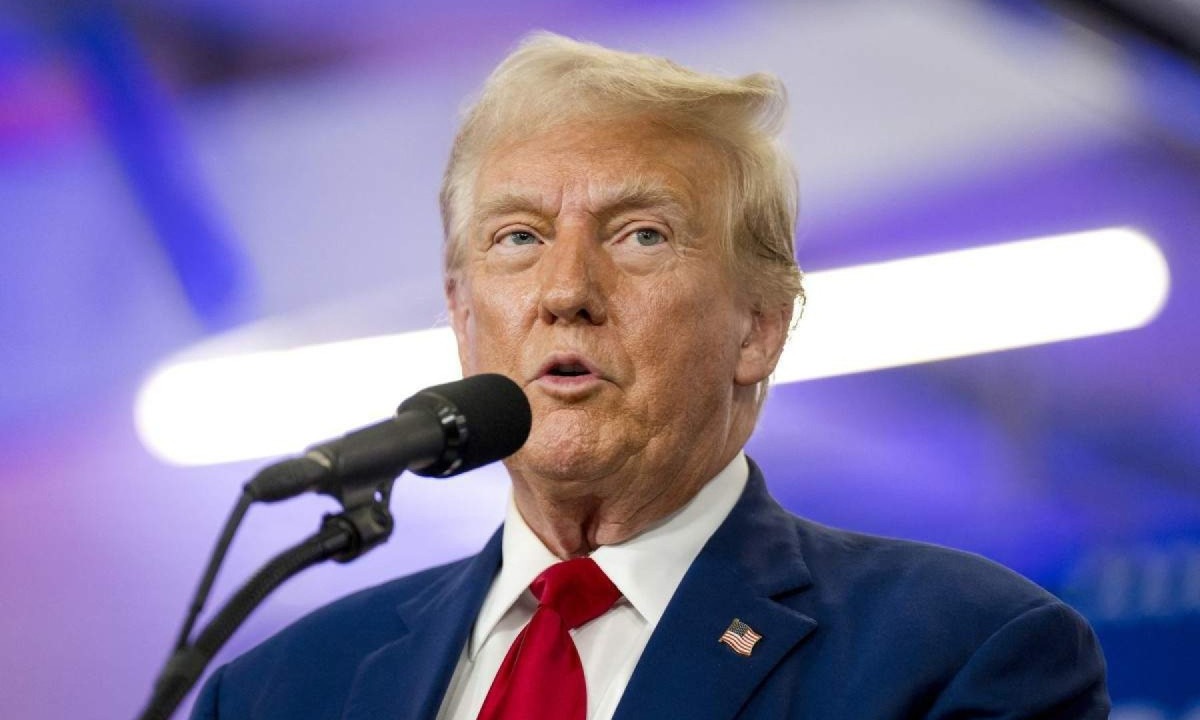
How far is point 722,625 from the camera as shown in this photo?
232cm

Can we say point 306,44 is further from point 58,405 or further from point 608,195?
point 608,195

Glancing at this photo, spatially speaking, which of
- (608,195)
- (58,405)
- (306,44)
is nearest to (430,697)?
(608,195)

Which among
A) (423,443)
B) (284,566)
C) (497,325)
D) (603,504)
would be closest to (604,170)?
(497,325)

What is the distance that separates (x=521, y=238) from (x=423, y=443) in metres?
0.98

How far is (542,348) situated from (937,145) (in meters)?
1.43

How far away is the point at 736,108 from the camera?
8.72ft

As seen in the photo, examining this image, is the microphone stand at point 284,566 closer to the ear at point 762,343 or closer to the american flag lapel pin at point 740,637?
the american flag lapel pin at point 740,637

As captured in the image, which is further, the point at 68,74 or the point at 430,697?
the point at 68,74

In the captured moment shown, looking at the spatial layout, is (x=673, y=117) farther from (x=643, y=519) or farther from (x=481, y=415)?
(x=481, y=415)

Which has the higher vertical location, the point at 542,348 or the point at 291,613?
the point at 542,348

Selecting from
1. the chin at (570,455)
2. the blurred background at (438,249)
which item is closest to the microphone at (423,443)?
the chin at (570,455)

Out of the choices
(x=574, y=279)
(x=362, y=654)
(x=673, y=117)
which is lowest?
(x=362, y=654)

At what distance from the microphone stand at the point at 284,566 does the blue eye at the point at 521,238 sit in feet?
3.24

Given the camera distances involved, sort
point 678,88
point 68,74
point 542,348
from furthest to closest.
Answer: point 68,74, point 678,88, point 542,348
